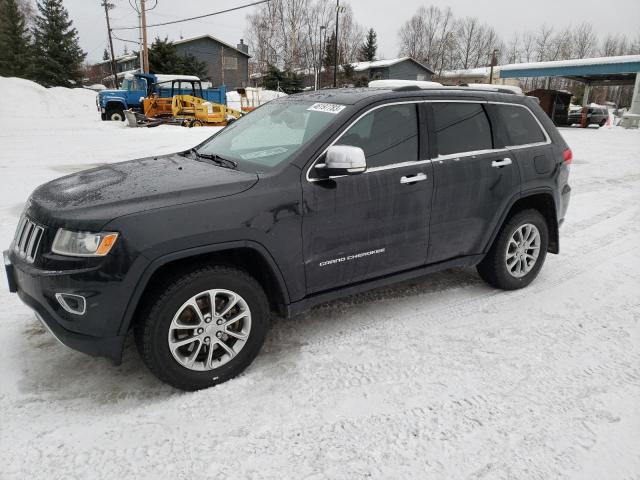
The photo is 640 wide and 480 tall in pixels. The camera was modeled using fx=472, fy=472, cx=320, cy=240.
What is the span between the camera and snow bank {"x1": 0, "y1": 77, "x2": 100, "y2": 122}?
93.9ft

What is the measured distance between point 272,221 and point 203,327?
743 millimetres

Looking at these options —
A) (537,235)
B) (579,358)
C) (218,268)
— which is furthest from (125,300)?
(537,235)

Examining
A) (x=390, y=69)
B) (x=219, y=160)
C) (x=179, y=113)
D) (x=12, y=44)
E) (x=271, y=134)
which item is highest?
(x=12, y=44)

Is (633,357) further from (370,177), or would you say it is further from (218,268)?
(218,268)

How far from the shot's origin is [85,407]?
2695 millimetres

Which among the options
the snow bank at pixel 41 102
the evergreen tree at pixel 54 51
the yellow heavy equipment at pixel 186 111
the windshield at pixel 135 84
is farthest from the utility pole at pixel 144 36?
the evergreen tree at pixel 54 51

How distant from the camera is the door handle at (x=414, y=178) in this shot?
11.1ft

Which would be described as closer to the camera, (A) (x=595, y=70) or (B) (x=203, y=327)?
(B) (x=203, y=327)

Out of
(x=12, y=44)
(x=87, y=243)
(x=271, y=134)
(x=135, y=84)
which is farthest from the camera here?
(x=12, y=44)

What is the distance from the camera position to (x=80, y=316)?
246 cm

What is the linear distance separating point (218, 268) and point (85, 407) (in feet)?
3.57

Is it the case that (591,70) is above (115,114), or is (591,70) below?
above

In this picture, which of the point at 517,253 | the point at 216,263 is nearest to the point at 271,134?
the point at 216,263

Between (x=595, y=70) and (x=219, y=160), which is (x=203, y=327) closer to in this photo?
(x=219, y=160)
